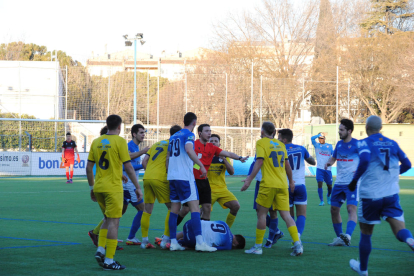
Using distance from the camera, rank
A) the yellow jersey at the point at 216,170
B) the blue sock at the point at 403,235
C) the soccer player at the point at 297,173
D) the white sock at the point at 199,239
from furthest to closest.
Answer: the yellow jersey at the point at 216,170, the soccer player at the point at 297,173, the white sock at the point at 199,239, the blue sock at the point at 403,235

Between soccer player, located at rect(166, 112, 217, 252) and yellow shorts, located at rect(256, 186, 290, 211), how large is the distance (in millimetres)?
893

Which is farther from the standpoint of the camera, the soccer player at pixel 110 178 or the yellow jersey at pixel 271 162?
the yellow jersey at pixel 271 162

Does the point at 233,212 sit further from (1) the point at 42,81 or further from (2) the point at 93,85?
(1) the point at 42,81

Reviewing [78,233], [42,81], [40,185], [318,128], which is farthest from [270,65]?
[78,233]

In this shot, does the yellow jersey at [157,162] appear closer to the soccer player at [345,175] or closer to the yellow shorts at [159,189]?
the yellow shorts at [159,189]

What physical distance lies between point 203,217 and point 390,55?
41.3 meters

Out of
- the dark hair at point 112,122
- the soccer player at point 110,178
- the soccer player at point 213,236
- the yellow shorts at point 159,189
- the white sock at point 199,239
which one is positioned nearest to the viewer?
the soccer player at point 110,178

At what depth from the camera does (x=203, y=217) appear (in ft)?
27.6

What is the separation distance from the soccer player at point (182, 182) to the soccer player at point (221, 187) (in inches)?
43.0

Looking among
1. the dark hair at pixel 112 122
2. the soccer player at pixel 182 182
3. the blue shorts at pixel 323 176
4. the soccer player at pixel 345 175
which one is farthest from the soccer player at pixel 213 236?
the blue shorts at pixel 323 176

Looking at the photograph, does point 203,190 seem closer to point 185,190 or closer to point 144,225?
point 185,190

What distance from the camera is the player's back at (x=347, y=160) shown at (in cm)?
854

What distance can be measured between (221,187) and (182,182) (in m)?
1.35

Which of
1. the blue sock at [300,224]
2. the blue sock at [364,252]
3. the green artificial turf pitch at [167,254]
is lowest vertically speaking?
the green artificial turf pitch at [167,254]
